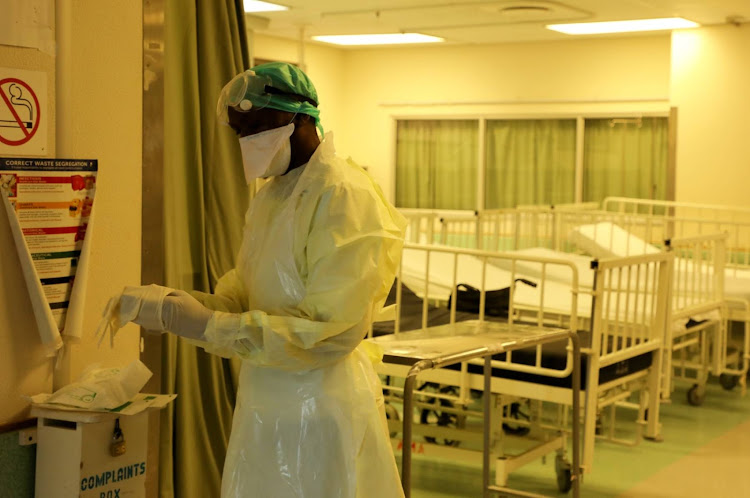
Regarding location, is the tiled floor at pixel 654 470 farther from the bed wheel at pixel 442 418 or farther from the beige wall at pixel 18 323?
the beige wall at pixel 18 323

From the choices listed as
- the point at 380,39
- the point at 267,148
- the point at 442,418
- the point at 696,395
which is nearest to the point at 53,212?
the point at 267,148

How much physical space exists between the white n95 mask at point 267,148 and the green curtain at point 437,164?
7.61 metres

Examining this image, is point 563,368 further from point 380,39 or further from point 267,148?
point 380,39

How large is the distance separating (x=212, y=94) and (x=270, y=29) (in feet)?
18.4

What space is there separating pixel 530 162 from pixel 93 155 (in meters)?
7.18

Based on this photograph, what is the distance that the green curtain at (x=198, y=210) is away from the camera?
3.01 metres

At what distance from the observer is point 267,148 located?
2.11 metres

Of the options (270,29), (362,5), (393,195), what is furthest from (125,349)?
(393,195)

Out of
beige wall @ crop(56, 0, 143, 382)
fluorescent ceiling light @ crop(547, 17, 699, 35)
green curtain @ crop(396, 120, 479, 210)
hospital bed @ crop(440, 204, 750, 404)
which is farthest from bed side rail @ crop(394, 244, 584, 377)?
green curtain @ crop(396, 120, 479, 210)

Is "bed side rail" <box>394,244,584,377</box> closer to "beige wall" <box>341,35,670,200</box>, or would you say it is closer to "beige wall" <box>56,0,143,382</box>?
"beige wall" <box>56,0,143,382</box>

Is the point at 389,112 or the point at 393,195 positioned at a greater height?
the point at 389,112

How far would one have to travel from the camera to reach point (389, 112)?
995cm

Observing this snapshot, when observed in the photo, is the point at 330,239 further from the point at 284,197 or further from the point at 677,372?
the point at 677,372

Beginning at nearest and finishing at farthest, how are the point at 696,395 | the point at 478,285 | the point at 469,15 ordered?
1. the point at 478,285
2. the point at 696,395
3. the point at 469,15
